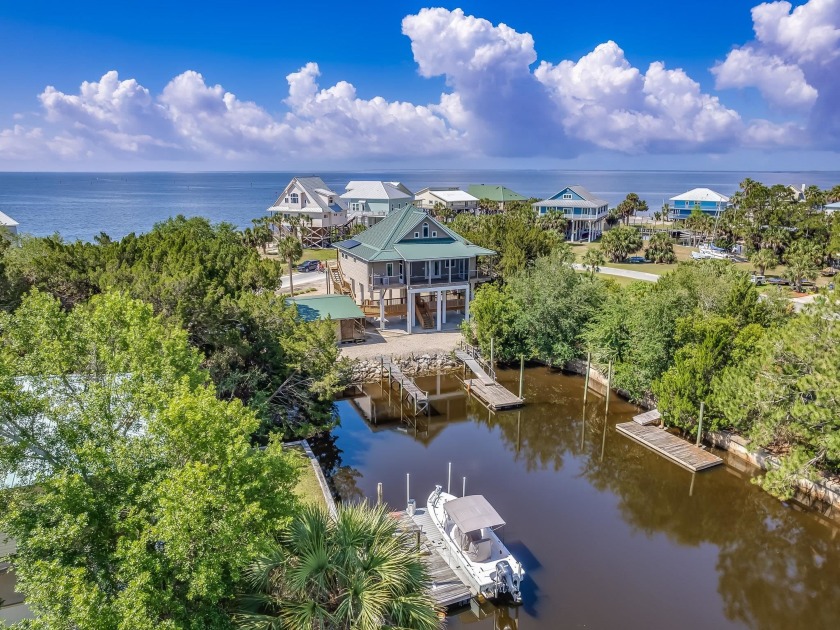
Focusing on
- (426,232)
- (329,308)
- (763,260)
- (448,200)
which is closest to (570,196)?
(448,200)

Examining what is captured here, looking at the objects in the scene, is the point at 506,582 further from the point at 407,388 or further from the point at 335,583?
the point at 407,388

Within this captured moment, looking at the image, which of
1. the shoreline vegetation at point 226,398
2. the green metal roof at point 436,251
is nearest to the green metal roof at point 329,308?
the shoreline vegetation at point 226,398

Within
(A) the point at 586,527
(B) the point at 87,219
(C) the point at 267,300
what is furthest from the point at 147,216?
(A) the point at 586,527

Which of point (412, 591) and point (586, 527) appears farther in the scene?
point (586, 527)

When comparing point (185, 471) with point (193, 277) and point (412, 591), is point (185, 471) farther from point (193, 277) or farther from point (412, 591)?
point (193, 277)

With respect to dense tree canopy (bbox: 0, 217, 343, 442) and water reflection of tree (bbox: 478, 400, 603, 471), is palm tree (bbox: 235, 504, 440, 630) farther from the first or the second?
water reflection of tree (bbox: 478, 400, 603, 471)

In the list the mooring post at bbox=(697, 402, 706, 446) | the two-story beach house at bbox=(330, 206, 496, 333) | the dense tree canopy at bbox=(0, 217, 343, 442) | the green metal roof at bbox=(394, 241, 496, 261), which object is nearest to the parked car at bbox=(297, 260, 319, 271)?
the two-story beach house at bbox=(330, 206, 496, 333)

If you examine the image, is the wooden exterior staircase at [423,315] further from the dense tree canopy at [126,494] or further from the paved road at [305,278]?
the dense tree canopy at [126,494]
